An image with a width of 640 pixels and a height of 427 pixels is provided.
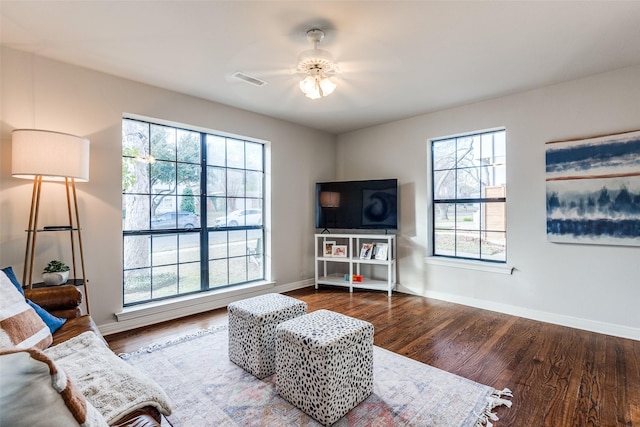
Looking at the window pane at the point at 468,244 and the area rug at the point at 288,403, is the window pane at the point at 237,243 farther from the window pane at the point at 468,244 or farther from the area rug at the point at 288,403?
the window pane at the point at 468,244

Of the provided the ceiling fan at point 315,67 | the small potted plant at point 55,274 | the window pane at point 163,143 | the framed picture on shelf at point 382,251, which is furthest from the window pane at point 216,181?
the framed picture on shelf at point 382,251

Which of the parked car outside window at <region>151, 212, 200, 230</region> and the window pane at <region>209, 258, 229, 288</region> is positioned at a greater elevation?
the parked car outside window at <region>151, 212, 200, 230</region>

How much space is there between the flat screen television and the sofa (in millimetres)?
3218

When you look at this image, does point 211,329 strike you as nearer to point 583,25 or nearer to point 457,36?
point 457,36

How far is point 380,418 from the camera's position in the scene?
1741 mm

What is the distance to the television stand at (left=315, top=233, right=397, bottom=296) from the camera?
4359 mm

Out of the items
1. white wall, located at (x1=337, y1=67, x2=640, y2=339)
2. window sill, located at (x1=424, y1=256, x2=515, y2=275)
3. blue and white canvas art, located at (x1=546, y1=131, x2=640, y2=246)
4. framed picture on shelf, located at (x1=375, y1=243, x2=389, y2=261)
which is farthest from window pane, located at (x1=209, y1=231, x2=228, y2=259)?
blue and white canvas art, located at (x1=546, y1=131, x2=640, y2=246)

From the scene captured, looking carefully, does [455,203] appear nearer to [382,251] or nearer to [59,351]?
[382,251]

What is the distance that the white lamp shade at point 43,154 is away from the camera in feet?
7.29

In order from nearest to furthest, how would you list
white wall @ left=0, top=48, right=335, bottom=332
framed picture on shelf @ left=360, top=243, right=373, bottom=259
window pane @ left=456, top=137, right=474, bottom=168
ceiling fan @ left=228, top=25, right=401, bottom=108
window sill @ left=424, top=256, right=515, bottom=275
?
ceiling fan @ left=228, top=25, right=401, bottom=108 → white wall @ left=0, top=48, right=335, bottom=332 → window sill @ left=424, top=256, right=515, bottom=275 → window pane @ left=456, top=137, right=474, bottom=168 → framed picture on shelf @ left=360, top=243, right=373, bottom=259

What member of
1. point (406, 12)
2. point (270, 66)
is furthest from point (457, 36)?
point (270, 66)

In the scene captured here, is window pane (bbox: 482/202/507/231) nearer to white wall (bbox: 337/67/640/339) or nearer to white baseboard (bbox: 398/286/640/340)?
white wall (bbox: 337/67/640/339)

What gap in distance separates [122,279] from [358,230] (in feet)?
10.5

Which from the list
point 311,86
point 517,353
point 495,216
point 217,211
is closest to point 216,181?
point 217,211
